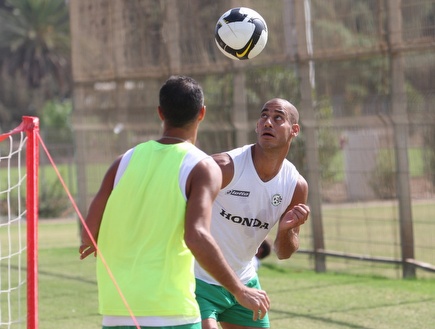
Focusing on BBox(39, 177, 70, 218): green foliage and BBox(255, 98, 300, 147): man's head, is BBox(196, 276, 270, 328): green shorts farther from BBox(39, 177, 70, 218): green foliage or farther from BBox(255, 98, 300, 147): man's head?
BBox(39, 177, 70, 218): green foliage

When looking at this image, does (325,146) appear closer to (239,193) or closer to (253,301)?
(239,193)

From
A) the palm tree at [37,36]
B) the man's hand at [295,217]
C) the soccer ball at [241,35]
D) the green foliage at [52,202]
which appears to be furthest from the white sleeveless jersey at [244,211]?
the palm tree at [37,36]

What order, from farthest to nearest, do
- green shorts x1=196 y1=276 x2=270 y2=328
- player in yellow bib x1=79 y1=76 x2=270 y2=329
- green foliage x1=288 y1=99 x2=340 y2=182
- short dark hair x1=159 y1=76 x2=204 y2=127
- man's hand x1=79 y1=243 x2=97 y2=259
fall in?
green foliage x1=288 y1=99 x2=340 y2=182 < green shorts x1=196 y1=276 x2=270 y2=328 < man's hand x1=79 y1=243 x2=97 y2=259 < short dark hair x1=159 y1=76 x2=204 y2=127 < player in yellow bib x1=79 y1=76 x2=270 y2=329

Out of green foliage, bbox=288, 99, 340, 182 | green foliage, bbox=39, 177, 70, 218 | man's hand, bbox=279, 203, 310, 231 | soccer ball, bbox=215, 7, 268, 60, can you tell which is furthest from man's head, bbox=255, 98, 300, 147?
green foliage, bbox=39, 177, 70, 218

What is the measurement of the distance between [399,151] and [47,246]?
28.2 feet

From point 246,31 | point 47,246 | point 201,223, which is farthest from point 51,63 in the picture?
point 201,223

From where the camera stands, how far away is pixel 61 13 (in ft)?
201

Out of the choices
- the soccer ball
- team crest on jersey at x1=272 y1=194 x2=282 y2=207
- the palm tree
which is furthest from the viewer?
the palm tree

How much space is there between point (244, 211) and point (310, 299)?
15.7 ft

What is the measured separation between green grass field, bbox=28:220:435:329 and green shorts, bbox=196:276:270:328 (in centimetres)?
306

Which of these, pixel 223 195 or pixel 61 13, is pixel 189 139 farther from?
pixel 61 13

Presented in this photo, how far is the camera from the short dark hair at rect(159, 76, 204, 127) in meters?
4.47

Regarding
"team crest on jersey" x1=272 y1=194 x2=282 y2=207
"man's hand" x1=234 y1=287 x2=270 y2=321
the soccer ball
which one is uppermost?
the soccer ball

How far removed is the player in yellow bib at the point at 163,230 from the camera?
4309mm
